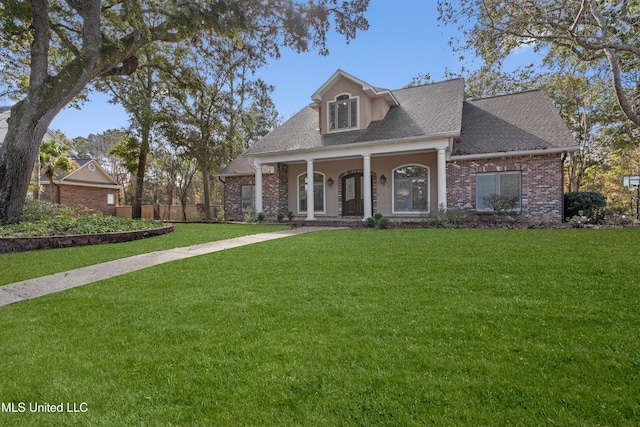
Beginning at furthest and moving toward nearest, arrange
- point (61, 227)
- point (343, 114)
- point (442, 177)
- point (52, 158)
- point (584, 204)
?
point (52, 158)
point (343, 114)
point (442, 177)
point (584, 204)
point (61, 227)

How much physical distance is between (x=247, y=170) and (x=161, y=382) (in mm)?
15876

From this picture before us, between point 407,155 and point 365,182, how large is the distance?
2363mm

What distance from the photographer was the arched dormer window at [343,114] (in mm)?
14378

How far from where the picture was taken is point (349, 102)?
14.4m

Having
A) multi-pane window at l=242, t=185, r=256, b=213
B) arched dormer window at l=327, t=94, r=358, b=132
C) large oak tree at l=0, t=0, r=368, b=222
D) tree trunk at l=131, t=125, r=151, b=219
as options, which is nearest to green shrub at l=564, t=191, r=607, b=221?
arched dormer window at l=327, t=94, r=358, b=132

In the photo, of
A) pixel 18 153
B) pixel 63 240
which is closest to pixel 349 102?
pixel 63 240

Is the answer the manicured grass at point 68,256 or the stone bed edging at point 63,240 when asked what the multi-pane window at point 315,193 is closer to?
the manicured grass at point 68,256

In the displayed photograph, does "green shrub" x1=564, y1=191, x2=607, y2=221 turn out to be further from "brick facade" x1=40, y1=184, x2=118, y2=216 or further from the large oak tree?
"brick facade" x1=40, y1=184, x2=118, y2=216

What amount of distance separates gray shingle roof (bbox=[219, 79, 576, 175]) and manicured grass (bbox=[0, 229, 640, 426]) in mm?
7768

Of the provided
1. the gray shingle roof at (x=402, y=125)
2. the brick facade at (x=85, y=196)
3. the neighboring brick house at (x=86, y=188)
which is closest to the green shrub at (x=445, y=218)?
the gray shingle roof at (x=402, y=125)

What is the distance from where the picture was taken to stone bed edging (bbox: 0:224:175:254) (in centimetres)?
761

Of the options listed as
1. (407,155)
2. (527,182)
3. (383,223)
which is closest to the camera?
(383,223)

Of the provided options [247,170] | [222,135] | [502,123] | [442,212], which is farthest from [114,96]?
[502,123]

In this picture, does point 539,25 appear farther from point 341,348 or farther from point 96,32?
point 96,32
